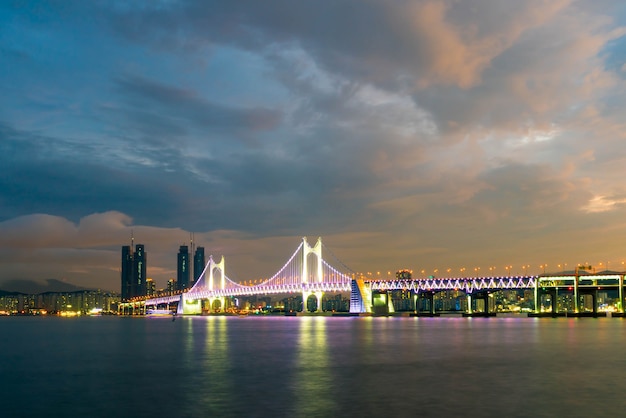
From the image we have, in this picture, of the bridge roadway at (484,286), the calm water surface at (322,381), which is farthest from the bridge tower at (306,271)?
the calm water surface at (322,381)

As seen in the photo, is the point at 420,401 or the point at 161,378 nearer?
the point at 420,401

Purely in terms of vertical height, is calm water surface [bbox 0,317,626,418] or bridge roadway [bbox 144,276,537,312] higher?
bridge roadway [bbox 144,276,537,312]

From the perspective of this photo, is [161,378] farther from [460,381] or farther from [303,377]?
[460,381]

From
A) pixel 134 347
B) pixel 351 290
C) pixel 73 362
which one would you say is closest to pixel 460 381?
pixel 73 362

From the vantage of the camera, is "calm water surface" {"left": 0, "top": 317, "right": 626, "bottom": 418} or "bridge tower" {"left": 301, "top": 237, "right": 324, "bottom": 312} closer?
"calm water surface" {"left": 0, "top": 317, "right": 626, "bottom": 418}

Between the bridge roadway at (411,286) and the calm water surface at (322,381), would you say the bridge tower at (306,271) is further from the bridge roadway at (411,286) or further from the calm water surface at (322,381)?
the calm water surface at (322,381)

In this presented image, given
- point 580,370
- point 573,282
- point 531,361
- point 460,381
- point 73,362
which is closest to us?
point 460,381

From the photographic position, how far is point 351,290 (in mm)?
158750

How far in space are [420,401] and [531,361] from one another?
18935mm

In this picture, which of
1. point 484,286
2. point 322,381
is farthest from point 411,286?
point 322,381

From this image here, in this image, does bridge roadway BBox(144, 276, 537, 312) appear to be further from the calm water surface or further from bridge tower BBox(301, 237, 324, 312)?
the calm water surface

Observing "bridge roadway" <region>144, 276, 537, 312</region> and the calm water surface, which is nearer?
the calm water surface

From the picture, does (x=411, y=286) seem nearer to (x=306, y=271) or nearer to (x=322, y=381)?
(x=306, y=271)

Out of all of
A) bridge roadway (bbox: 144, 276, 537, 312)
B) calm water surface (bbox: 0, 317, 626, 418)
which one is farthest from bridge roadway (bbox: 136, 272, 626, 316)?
calm water surface (bbox: 0, 317, 626, 418)
